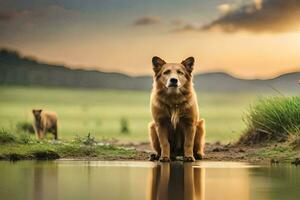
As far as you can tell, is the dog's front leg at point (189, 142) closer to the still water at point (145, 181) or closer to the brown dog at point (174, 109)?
the brown dog at point (174, 109)

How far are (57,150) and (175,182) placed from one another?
4144 millimetres

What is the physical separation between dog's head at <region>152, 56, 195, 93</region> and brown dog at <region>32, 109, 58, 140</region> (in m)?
6.61

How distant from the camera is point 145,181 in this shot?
7.20 m

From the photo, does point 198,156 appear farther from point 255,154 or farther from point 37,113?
point 37,113

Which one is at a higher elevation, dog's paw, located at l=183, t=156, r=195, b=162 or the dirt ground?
the dirt ground

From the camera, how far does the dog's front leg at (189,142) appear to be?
983cm

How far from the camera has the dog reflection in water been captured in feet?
19.6

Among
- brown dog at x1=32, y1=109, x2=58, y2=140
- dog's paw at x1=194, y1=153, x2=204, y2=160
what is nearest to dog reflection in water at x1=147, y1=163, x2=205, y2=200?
dog's paw at x1=194, y1=153, x2=204, y2=160

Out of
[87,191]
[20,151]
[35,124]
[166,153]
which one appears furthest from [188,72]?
[35,124]

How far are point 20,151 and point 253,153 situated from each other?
3.32 metres

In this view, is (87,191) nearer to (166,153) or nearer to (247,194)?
(247,194)

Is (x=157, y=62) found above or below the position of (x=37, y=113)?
above

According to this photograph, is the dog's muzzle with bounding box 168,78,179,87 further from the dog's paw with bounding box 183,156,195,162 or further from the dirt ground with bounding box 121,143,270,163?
the dirt ground with bounding box 121,143,270,163

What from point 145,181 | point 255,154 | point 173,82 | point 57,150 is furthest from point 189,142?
point 145,181
